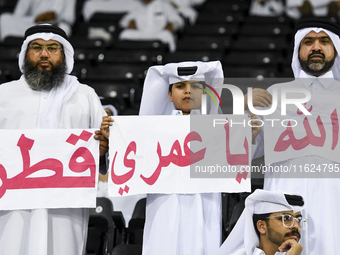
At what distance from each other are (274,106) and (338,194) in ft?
2.34

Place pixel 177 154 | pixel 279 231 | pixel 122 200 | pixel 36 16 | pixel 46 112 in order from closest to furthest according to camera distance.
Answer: pixel 279 231, pixel 177 154, pixel 46 112, pixel 122 200, pixel 36 16

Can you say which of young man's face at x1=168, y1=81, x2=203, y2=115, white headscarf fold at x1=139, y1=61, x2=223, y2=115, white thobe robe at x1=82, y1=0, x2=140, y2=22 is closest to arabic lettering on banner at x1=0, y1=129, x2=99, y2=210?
white headscarf fold at x1=139, y1=61, x2=223, y2=115

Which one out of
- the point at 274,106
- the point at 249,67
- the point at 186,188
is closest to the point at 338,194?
the point at 274,106

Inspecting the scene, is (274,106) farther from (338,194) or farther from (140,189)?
(140,189)

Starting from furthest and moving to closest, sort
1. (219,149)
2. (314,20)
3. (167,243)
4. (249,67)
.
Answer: (249,67), (314,20), (219,149), (167,243)

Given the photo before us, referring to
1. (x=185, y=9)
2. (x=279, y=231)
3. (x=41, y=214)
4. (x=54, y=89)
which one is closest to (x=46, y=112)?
(x=54, y=89)

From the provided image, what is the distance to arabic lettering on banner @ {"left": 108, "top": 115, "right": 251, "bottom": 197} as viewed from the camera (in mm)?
3693

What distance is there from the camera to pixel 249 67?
255 inches

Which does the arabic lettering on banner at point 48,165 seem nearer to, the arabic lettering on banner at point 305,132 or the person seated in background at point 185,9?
the arabic lettering on banner at point 305,132

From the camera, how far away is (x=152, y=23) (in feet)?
27.4

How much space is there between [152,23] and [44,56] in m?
4.42

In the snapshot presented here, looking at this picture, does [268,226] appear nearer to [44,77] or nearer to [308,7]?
[44,77]

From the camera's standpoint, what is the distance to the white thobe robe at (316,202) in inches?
138

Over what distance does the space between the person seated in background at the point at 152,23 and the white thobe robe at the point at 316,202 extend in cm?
451
